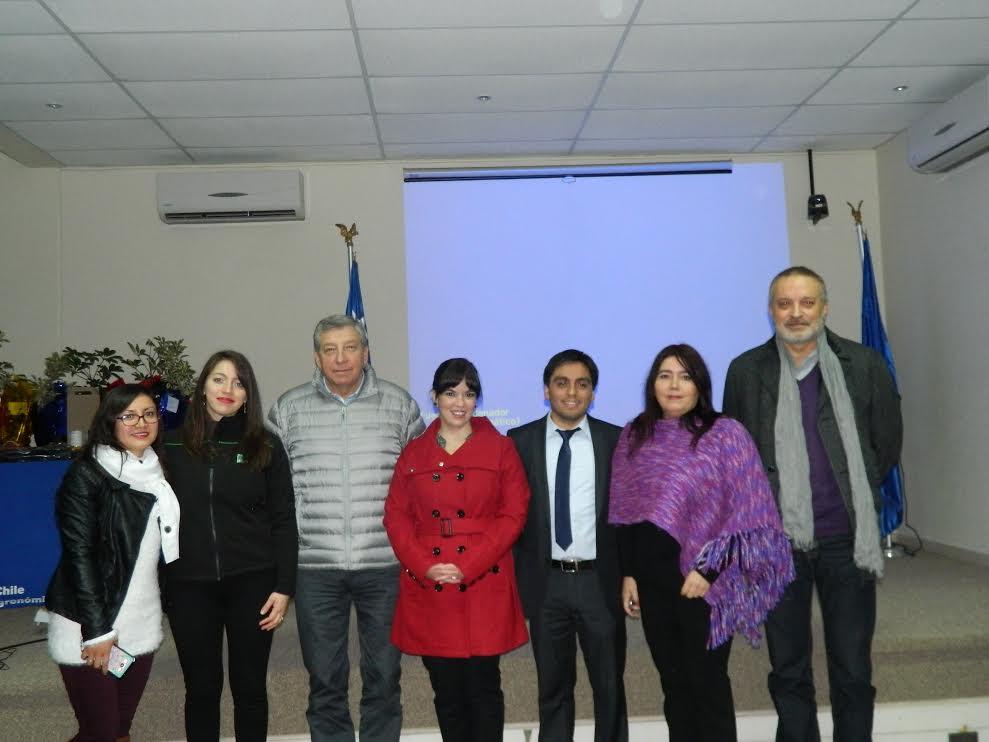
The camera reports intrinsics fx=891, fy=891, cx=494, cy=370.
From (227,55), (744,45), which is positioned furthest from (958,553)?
(227,55)

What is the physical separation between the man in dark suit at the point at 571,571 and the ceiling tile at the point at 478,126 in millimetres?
3026

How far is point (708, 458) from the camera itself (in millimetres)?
2500

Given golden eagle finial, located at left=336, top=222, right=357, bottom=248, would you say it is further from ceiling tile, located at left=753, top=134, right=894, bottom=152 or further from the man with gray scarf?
the man with gray scarf

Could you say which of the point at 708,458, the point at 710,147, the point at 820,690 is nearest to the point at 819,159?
the point at 710,147

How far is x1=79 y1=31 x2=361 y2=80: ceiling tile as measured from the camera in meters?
4.11

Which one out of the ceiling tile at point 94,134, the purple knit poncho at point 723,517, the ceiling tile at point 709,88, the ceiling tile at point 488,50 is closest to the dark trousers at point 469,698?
the purple knit poncho at point 723,517

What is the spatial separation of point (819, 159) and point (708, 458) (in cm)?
458

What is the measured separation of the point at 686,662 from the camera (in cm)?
247

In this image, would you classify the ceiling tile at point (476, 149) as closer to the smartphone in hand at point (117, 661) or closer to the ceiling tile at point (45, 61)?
the ceiling tile at point (45, 61)

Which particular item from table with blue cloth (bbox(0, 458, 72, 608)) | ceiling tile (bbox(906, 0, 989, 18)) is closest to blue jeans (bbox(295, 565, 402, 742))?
table with blue cloth (bbox(0, 458, 72, 608))

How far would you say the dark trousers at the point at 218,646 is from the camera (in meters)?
2.47

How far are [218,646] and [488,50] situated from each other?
10.1ft

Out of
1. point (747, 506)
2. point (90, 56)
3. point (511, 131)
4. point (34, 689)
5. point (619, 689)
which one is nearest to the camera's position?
point (747, 506)

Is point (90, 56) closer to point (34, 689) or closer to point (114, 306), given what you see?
point (114, 306)
